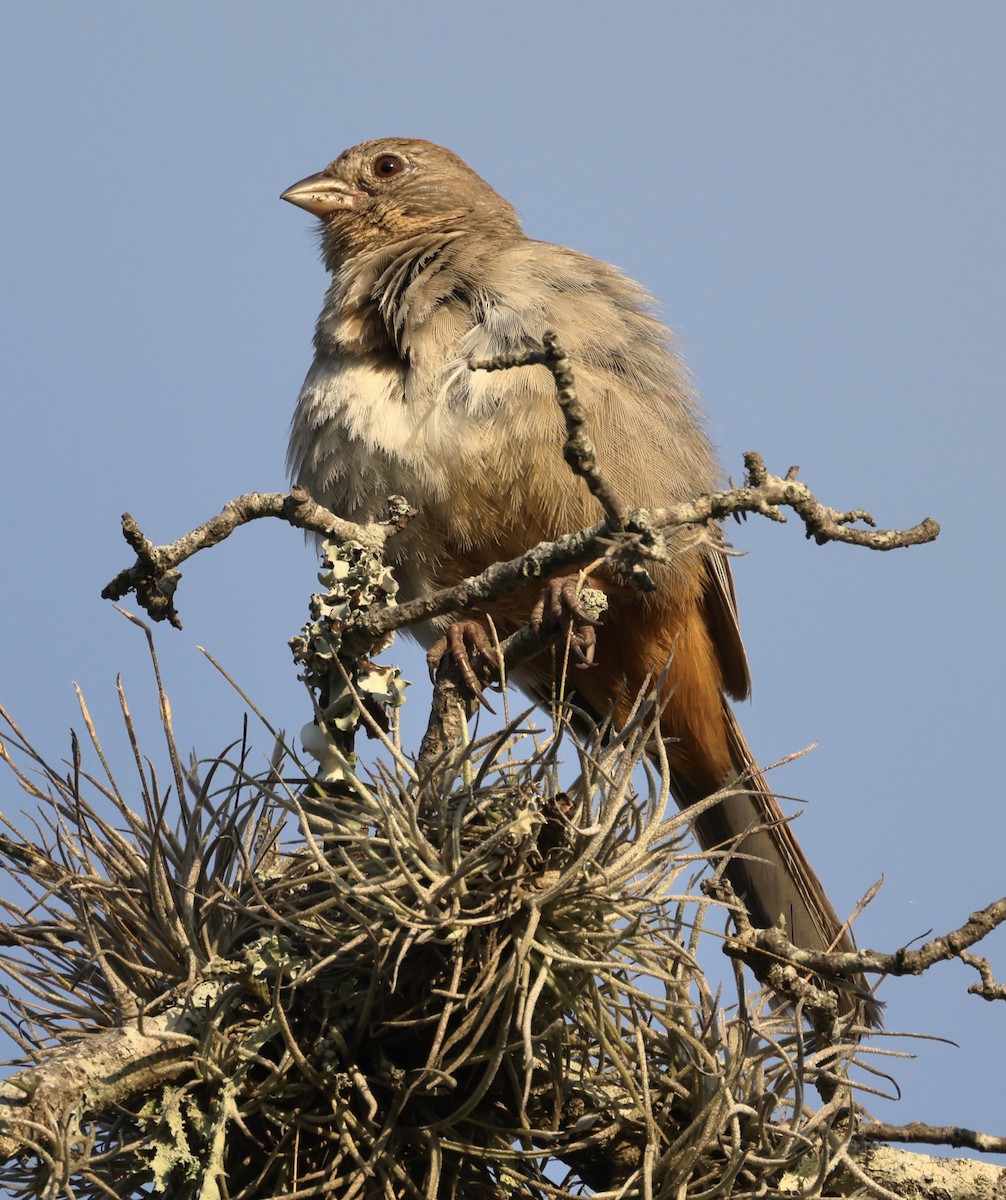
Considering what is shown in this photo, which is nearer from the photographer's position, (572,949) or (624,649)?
(572,949)

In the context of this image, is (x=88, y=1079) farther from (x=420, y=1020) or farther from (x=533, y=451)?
(x=533, y=451)

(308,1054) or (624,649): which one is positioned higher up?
(624,649)

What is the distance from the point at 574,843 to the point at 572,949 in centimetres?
18

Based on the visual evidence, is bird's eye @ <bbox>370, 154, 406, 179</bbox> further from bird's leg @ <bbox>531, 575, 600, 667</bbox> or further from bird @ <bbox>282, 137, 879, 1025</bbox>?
bird's leg @ <bbox>531, 575, 600, 667</bbox>

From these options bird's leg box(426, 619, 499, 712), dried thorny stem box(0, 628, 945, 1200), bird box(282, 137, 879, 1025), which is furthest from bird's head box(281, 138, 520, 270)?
dried thorny stem box(0, 628, 945, 1200)

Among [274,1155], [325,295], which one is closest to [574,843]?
[274,1155]

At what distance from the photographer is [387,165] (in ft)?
17.8

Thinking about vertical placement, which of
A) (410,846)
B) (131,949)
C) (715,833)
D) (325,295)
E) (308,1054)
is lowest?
(308,1054)

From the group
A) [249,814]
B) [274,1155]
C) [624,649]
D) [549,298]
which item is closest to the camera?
[274,1155]

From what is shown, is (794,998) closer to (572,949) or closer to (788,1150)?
(788,1150)

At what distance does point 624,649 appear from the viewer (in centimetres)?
459

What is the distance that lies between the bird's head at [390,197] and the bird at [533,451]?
16 cm

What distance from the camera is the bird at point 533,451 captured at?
3994mm

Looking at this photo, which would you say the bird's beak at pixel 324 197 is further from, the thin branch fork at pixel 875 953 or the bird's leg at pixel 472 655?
the thin branch fork at pixel 875 953
